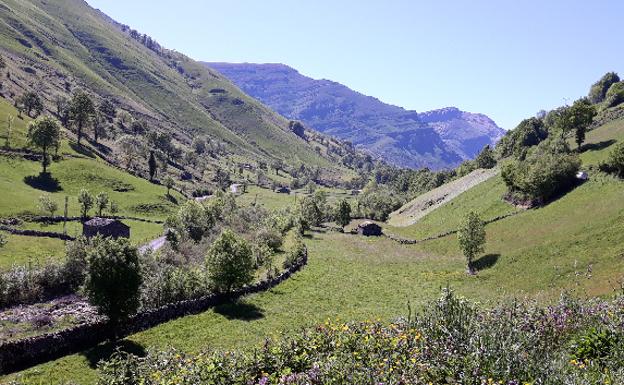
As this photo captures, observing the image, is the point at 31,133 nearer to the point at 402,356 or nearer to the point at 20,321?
the point at 20,321

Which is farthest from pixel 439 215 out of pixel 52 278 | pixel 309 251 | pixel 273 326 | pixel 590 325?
pixel 590 325

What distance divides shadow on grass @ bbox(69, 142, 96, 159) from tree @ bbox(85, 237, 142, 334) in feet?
459

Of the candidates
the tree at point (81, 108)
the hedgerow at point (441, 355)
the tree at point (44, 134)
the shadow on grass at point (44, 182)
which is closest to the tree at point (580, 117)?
the hedgerow at point (441, 355)

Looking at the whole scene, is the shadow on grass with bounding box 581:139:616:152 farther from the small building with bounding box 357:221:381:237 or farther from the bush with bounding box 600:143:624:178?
the small building with bounding box 357:221:381:237

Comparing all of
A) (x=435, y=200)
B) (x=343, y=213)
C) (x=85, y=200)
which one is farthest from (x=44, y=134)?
(x=435, y=200)

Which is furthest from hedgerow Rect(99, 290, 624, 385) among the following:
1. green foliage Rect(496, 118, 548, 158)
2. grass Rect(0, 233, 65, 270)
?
green foliage Rect(496, 118, 548, 158)

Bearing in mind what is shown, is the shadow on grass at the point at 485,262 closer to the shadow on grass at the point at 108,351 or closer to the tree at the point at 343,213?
the shadow on grass at the point at 108,351

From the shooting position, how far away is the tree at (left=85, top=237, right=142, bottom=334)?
43875 millimetres

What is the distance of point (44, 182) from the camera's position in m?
133

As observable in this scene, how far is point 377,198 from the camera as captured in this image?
624ft

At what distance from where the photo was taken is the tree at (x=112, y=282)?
43.9 metres

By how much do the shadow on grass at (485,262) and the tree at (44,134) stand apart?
126737 millimetres

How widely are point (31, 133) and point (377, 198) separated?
12605cm

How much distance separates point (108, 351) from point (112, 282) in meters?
6.37
